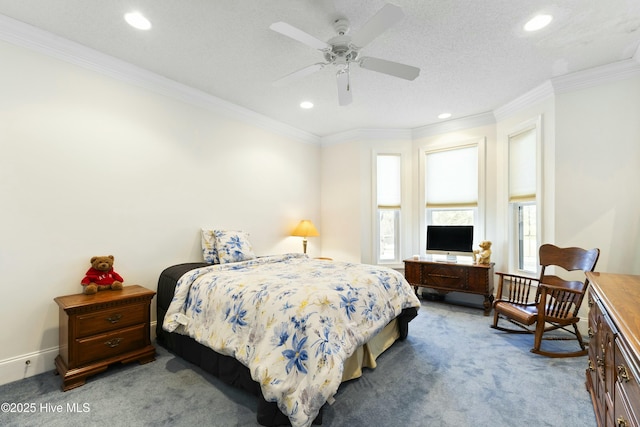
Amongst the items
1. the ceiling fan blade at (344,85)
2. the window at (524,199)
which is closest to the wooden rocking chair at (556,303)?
the window at (524,199)

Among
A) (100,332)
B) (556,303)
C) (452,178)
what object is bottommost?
(100,332)

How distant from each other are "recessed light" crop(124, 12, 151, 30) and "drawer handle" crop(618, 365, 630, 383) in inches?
135

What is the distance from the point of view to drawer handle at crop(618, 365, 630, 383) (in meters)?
1.12

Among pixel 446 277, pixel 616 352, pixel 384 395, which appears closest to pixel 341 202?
pixel 446 277

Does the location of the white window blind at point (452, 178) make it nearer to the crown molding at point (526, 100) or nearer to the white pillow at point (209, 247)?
the crown molding at point (526, 100)

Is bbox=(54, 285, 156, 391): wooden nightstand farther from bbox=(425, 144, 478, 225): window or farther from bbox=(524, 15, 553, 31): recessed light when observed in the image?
bbox=(425, 144, 478, 225): window

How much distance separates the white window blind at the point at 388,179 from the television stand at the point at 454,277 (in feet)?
3.79

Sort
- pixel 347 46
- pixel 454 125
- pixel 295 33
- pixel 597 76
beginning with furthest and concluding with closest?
pixel 454 125 < pixel 597 76 < pixel 347 46 < pixel 295 33

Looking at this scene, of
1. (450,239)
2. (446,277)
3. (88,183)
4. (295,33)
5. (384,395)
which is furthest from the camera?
(450,239)

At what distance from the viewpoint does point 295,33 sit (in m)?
1.89

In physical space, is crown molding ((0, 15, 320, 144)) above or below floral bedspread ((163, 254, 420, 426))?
above

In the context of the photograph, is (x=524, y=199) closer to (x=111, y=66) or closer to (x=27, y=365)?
(x=111, y=66)

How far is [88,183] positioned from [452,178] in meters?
4.59

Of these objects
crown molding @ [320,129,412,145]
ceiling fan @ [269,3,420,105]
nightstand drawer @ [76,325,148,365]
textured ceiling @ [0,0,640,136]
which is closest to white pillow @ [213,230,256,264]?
nightstand drawer @ [76,325,148,365]
